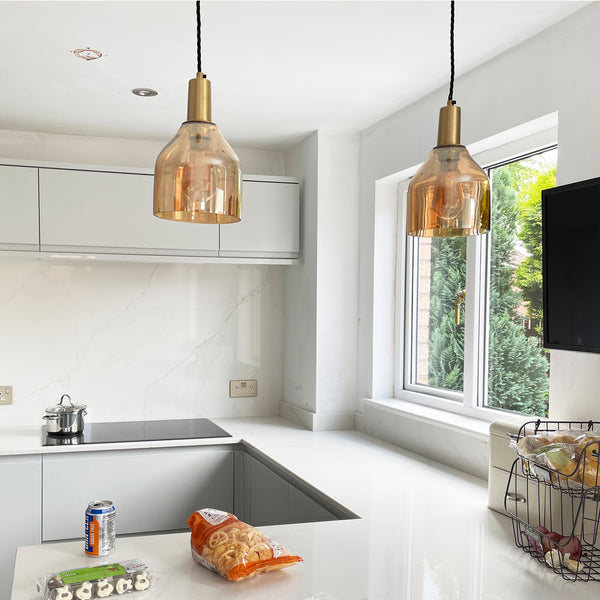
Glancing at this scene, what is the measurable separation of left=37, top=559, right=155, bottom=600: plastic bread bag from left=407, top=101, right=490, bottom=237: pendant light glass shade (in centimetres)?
97

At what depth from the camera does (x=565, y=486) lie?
1.74m

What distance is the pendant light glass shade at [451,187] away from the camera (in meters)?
1.48

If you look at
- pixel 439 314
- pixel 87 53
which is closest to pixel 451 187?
pixel 87 53

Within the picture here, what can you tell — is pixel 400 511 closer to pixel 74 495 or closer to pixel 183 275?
pixel 74 495

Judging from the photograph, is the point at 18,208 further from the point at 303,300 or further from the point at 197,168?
the point at 197,168

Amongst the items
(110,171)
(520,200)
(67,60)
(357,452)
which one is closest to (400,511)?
(357,452)

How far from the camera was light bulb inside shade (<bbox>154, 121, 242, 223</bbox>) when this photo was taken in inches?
52.4

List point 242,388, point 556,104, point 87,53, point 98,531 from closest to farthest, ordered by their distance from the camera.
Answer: point 98,531
point 556,104
point 87,53
point 242,388

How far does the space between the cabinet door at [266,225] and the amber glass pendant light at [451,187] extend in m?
2.10

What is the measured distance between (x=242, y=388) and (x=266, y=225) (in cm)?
94

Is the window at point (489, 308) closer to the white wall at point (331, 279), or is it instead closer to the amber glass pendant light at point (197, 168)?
the white wall at point (331, 279)

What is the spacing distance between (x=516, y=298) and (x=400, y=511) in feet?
3.30

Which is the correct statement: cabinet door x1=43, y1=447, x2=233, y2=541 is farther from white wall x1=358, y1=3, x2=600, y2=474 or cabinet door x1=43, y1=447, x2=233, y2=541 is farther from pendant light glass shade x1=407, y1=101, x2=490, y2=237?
pendant light glass shade x1=407, y1=101, x2=490, y2=237

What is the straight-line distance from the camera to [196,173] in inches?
52.3
